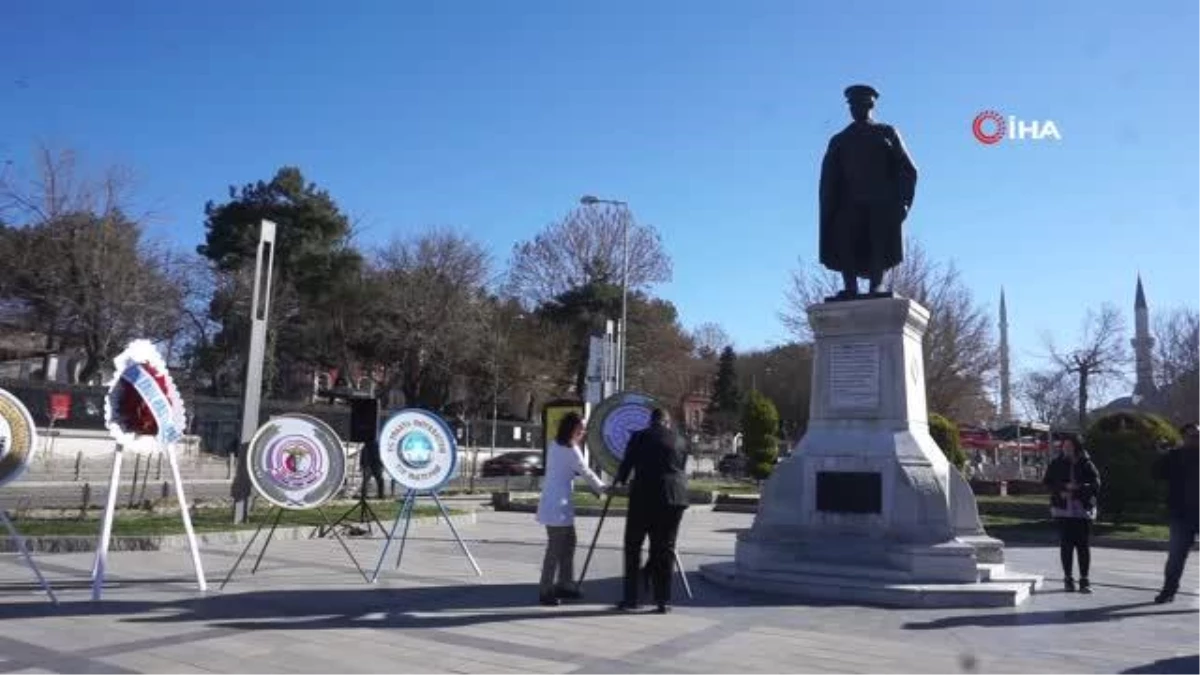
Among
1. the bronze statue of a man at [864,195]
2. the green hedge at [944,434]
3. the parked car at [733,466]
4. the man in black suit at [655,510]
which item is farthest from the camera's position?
the parked car at [733,466]

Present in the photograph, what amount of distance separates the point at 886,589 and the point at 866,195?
4886 millimetres

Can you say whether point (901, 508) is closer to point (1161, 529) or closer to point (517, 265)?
point (1161, 529)

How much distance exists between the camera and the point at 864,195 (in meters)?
12.6

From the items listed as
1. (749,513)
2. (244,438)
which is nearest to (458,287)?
(749,513)

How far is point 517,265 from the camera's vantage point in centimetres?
5869

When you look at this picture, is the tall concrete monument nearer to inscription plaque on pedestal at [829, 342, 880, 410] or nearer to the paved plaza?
inscription plaque on pedestal at [829, 342, 880, 410]

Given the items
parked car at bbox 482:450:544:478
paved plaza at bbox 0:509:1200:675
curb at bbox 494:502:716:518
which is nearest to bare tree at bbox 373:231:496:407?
parked car at bbox 482:450:544:478

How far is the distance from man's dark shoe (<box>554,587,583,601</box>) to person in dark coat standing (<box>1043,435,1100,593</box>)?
553 cm

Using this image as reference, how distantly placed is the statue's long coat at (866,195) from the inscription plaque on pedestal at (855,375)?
1.38m

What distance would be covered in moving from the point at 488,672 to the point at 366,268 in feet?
174

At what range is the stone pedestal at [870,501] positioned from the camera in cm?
1034

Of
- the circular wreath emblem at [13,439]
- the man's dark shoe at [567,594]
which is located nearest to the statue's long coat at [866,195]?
the man's dark shoe at [567,594]

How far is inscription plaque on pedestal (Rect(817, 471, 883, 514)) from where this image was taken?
11.1 metres

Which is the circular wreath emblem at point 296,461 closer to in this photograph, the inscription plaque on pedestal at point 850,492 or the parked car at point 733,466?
the inscription plaque on pedestal at point 850,492
